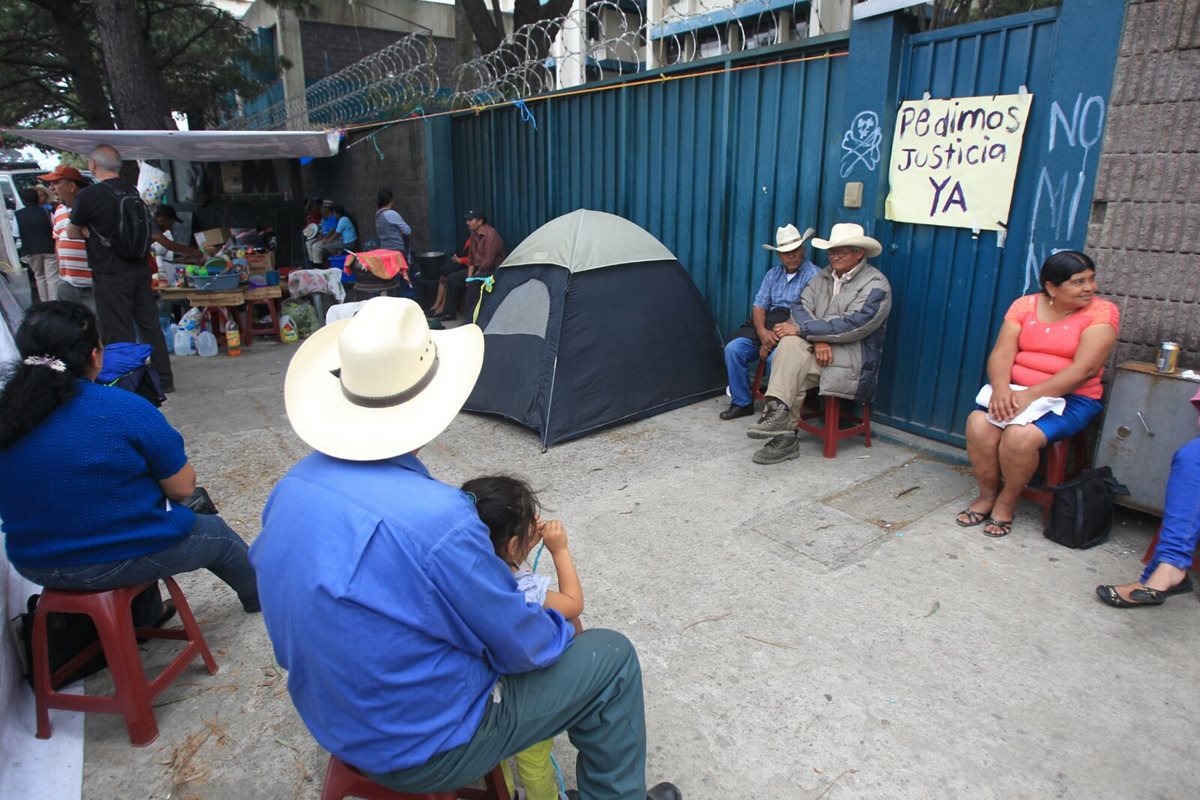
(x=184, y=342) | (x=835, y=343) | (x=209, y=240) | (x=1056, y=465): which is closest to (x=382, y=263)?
(x=184, y=342)

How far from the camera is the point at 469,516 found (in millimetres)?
1515

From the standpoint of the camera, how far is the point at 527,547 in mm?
1884

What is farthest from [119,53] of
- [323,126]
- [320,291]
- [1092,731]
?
[1092,731]

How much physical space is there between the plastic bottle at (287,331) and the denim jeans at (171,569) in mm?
5598

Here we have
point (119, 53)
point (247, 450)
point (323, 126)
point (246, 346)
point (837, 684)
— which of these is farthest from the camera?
point (323, 126)

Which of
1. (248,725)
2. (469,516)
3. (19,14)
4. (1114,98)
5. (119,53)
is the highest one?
(19,14)

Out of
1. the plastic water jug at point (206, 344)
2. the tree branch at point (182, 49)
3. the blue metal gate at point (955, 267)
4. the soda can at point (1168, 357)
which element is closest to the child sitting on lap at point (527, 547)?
the soda can at point (1168, 357)

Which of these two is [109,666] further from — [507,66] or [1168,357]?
[507,66]

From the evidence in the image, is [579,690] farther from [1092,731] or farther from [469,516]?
[1092,731]

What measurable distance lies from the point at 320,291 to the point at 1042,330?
7.27 meters

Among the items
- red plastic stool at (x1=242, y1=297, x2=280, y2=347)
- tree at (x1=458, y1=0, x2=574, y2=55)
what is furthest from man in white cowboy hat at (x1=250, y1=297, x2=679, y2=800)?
tree at (x1=458, y1=0, x2=574, y2=55)

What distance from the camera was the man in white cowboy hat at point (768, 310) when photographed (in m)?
4.91

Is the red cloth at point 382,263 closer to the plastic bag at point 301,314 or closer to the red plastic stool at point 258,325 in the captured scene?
the plastic bag at point 301,314

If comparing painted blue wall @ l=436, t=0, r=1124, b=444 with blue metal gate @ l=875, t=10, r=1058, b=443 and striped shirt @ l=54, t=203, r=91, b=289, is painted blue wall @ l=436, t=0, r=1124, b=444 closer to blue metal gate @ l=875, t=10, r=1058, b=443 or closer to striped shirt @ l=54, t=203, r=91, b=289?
blue metal gate @ l=875, t=10, r=1058, b=443
